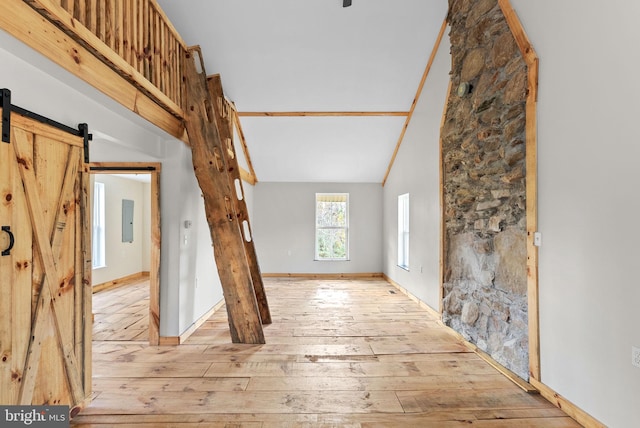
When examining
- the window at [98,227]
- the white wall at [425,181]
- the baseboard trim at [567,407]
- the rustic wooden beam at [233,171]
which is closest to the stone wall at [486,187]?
the baseboard trim at [567,407]

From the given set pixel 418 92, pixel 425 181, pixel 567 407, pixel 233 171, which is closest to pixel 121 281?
pixel 233 171

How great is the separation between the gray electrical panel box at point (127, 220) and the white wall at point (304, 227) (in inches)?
105

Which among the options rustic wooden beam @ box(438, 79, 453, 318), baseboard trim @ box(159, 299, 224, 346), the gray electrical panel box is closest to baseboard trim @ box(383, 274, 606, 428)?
rustic wooden beam @ box(438, 79, 453, 318)

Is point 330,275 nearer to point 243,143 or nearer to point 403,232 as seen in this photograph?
point 403,232

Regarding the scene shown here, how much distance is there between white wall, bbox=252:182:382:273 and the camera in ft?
23.0

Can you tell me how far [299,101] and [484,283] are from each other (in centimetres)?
368

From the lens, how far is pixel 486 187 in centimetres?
299

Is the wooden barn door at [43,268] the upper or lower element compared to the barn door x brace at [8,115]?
lower

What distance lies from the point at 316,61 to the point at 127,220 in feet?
17.3

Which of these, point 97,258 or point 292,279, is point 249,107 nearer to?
point 292,279

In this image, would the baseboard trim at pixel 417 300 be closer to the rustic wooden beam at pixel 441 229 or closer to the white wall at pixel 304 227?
the rustic wooden beam at pixel 441 229

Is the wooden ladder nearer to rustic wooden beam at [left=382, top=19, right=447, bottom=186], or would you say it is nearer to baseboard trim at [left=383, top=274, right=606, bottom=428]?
baseboard trim at [left=383, top=274, right=606, bottom=428]

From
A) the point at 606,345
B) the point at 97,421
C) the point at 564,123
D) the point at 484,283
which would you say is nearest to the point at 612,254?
the point at 606,345

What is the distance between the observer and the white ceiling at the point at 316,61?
3488 millimetres
